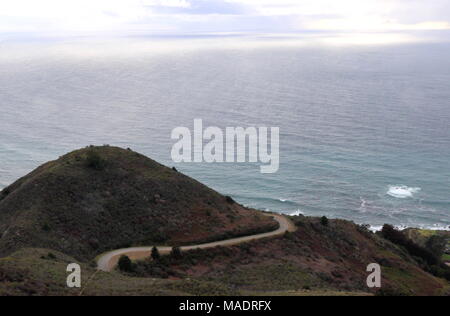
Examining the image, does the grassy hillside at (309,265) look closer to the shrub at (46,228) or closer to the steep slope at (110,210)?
the steep slope at (110,210)

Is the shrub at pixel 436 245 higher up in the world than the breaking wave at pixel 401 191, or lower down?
lower down

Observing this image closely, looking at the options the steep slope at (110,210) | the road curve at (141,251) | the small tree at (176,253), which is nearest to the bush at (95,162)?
the steep slope at (110,210)

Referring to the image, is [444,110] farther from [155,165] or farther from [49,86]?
[49,86]

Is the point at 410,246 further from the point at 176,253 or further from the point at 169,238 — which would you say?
the point at 176,253

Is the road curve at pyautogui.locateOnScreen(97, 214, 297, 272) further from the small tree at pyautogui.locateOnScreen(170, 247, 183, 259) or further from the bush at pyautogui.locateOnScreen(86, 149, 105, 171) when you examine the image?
the bush at pyautogui.locateOnScreen(86, 149, 105, 171)

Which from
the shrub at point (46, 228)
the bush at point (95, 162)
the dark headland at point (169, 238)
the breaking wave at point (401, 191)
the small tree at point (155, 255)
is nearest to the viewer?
the dark headland at point (169, 238)

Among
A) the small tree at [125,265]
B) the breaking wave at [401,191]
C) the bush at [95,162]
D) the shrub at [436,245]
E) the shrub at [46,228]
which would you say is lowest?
the small tree at [125,265]

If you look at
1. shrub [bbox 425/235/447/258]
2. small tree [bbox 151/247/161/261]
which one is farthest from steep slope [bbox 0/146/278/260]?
shrub [bbox 425/235/447/258]

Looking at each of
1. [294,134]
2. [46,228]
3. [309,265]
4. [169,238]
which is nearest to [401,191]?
[294,134]
